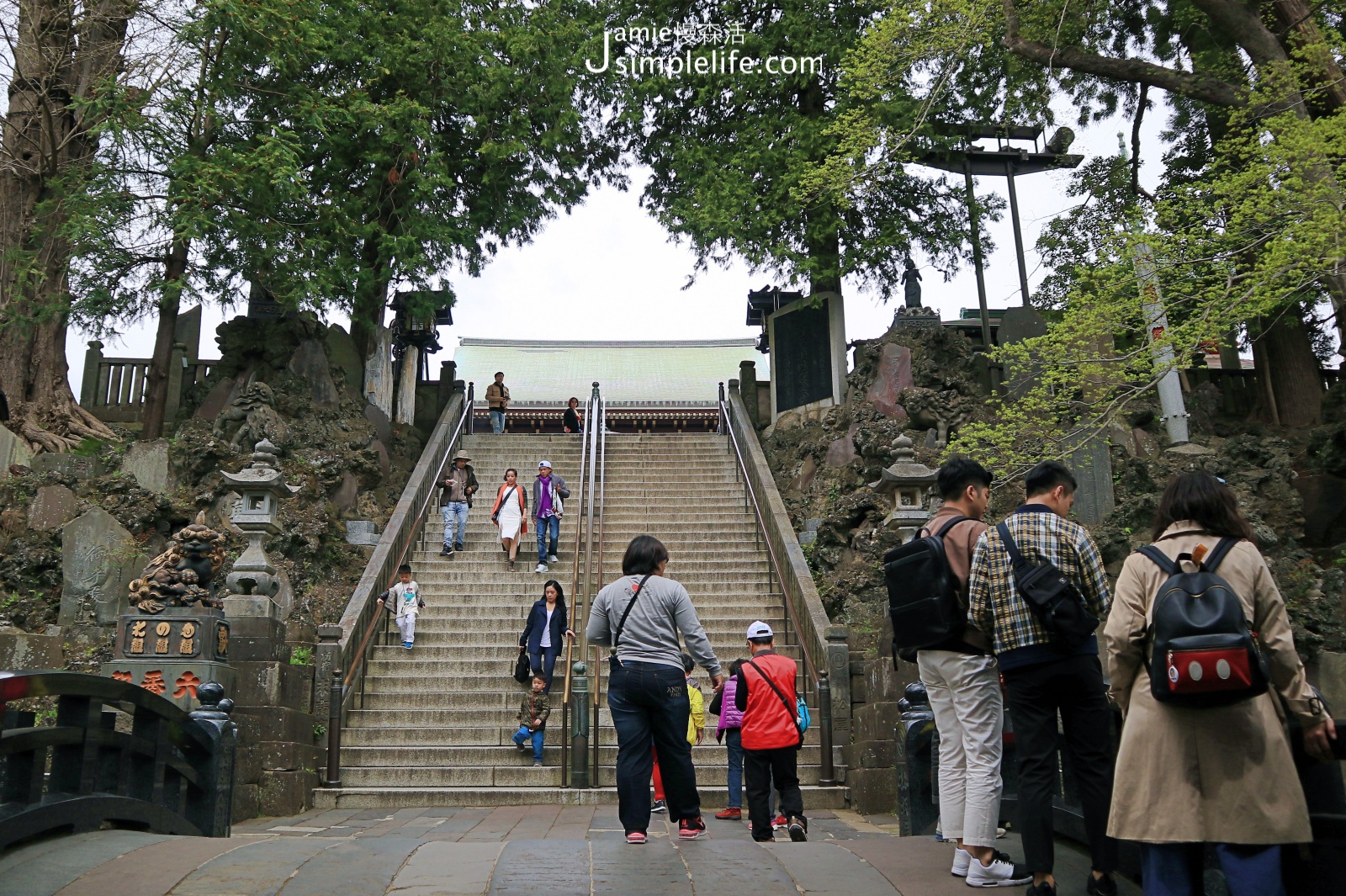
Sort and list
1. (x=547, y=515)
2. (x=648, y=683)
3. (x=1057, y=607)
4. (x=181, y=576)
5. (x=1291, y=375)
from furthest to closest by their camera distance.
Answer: (x=1291, y=375) → (x=547, y=515) → (x=181, y=576) → (x=648, y=683) → (x=1057, y=607)

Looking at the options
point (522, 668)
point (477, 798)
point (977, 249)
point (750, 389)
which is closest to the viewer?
point (477, 798)

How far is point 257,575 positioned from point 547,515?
14.7ft

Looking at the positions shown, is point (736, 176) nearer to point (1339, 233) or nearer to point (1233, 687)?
point (1339, 233)

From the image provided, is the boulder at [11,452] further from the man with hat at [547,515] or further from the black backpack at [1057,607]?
the black backpack at [1057,607]

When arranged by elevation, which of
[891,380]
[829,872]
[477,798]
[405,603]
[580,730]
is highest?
[891,380]

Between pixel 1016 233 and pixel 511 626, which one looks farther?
pixel 1016 233

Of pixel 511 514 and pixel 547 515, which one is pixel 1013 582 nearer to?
pixel 547 515

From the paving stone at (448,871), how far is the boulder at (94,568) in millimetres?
10358

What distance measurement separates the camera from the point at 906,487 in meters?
11.0

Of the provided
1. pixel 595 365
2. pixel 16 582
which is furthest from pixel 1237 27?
pixel 595 365

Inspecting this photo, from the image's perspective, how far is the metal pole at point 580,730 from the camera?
31.1 ft

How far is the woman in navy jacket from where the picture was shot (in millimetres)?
10562

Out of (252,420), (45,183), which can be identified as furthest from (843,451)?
(45,183)

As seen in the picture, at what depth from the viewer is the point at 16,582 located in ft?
45.1
